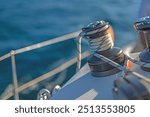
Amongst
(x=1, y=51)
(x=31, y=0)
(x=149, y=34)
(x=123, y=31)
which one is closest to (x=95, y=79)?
(x=149, y=34)

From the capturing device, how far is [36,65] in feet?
20.5

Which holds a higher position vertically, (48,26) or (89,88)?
(89,88)

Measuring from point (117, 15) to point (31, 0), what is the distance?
Answer: 238 cm

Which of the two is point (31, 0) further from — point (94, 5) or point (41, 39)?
point (41, 39)

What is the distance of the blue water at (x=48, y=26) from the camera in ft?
19.4

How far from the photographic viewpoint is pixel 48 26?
7.95 m

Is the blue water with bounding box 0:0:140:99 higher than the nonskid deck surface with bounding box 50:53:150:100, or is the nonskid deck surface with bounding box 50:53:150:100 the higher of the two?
the nonskid deck surface with bounding box 50:53:150:100

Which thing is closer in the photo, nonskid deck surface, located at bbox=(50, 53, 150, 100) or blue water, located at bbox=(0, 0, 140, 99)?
nonskid deck surface, located at bbox=(50, 53, 150, 100)

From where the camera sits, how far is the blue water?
5902 mm

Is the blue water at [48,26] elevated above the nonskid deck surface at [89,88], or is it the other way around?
the nonskid deck surface at [89,88]

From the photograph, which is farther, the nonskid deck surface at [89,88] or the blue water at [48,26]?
the blue water at [48,26]

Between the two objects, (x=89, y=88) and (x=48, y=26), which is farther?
(x=48, y=26)

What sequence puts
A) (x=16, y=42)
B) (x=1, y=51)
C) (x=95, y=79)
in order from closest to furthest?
(x=95, y=79), (x=1, y=51), (x=16, y=42)

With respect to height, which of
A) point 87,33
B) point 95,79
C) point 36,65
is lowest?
point 36,65
